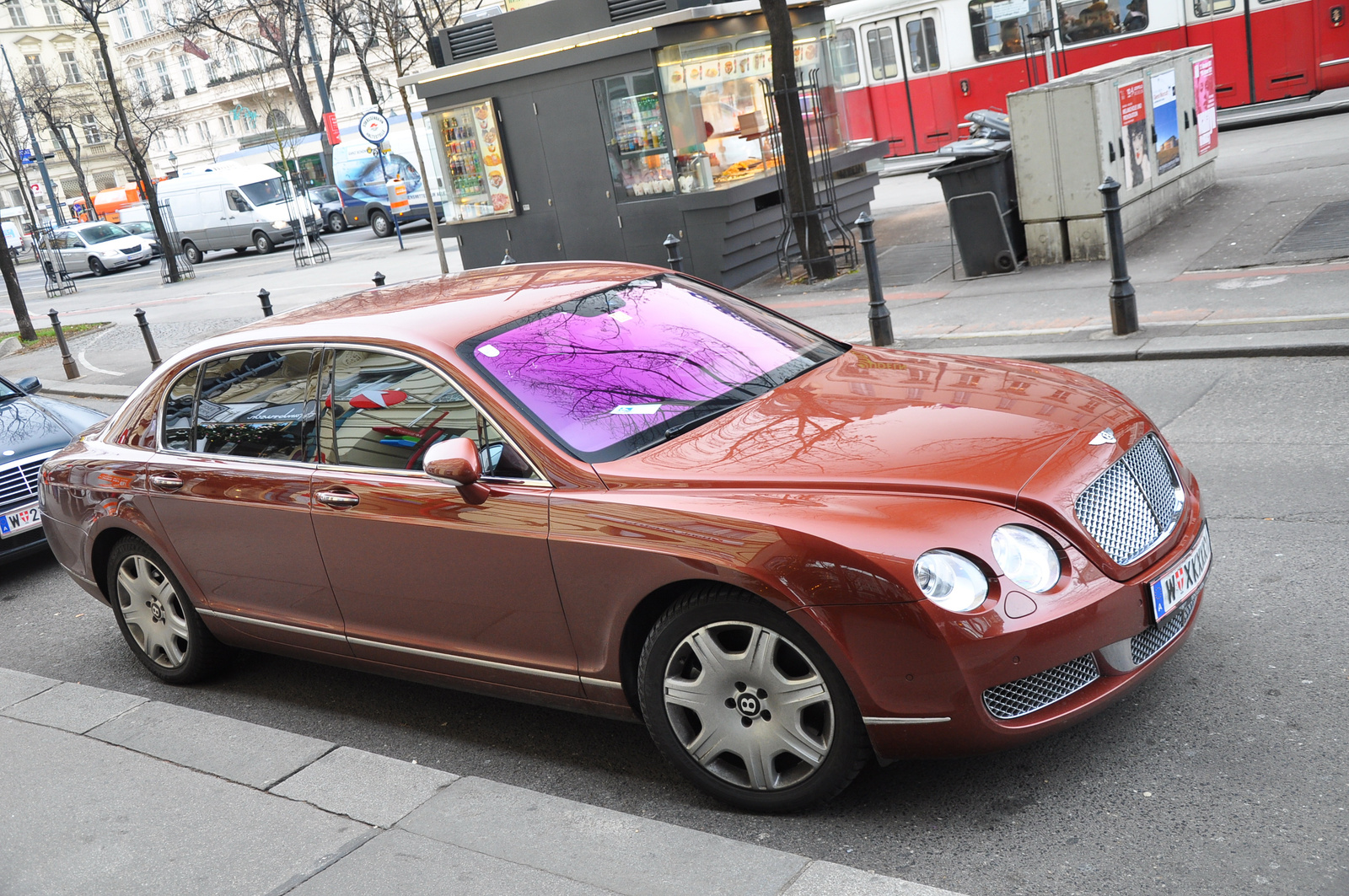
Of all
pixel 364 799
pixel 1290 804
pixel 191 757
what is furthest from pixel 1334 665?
pixel 191 757

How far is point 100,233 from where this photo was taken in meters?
43.4

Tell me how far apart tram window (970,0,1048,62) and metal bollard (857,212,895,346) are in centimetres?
1281

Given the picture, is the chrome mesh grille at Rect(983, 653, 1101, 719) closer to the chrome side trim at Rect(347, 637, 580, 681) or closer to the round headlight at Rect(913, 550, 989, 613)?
the round headlight at Rect(913, 550, 989, 613)

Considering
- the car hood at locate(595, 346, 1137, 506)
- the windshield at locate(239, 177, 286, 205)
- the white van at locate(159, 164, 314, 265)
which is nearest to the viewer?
the car hood at locate(595, 346, 1137, 506)

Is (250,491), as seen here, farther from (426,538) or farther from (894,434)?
(894,434)

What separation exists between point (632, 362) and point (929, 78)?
20349mm

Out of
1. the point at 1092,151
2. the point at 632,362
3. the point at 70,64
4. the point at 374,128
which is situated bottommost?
the point at 1092,151

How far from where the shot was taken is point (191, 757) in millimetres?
4445

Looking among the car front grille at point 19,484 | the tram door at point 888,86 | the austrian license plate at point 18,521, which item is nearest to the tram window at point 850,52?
the tram door at point 888,86

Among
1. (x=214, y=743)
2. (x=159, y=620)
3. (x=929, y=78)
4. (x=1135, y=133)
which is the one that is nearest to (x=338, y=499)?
(x=214, y=743)

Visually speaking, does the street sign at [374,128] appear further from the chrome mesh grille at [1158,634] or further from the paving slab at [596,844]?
the chrome mesh grille at [1158,634]

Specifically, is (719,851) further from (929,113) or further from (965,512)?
(929,113)

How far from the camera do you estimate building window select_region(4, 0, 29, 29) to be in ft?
259

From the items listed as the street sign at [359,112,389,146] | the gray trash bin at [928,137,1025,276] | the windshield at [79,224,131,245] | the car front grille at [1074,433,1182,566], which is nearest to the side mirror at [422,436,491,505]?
the car front grille at [1074,433,1182,566]
